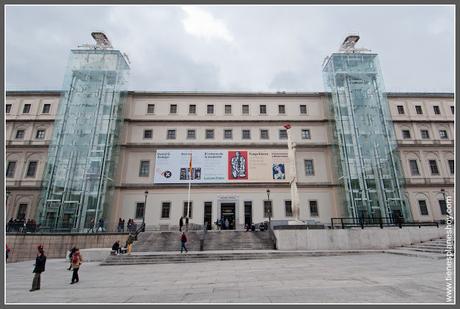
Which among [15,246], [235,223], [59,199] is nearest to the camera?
[15,246]

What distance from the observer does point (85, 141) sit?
28.7m

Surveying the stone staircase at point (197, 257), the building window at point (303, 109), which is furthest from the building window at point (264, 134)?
the stone staircase at point (197, 257)

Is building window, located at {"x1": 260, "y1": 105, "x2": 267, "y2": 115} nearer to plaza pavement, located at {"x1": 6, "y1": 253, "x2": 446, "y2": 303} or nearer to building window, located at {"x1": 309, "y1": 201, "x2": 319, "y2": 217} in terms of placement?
building window, located at {"x1": 309, "y1": 201, "x2": 319, "y2": 217}

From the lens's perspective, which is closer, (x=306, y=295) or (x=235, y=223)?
(x=306, y=295)

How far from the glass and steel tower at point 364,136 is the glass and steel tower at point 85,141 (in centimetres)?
2656

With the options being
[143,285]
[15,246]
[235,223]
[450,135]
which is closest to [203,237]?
[235,223]

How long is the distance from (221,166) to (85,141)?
15.7 meters

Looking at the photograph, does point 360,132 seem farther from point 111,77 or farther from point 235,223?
point 111,77

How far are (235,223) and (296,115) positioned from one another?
15832mm

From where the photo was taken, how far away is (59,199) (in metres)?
26.2

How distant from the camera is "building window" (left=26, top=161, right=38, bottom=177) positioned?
96.6 ft

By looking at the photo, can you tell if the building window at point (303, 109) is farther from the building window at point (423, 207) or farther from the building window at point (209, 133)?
the building window at point (423, 207)

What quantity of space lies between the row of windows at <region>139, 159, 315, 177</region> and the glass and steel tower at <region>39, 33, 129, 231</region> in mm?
3074

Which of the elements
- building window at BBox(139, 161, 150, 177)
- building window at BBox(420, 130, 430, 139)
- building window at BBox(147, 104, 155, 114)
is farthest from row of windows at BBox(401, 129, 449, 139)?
building window at BBox(139, 161, 150, 177)
